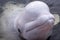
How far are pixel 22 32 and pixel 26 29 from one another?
0.04m

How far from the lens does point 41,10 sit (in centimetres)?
61

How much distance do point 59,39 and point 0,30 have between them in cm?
27

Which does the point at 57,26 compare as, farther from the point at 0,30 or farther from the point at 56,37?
the point at 0,30

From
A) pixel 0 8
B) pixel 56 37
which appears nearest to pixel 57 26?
pixel 56 37

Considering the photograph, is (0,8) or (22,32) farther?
(0,8)

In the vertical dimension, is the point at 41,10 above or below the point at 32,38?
above

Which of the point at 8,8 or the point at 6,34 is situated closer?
the point at 6,34

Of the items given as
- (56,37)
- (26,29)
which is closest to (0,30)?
(26,29)

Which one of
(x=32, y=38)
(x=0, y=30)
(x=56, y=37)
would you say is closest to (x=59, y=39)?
(x=56, y=37)

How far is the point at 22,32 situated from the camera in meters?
0.66

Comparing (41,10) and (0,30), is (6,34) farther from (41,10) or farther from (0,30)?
(41,10)

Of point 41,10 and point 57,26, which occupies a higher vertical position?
point 41,10

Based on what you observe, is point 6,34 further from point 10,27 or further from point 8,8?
point 8,8

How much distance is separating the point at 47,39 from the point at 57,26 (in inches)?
5.3
